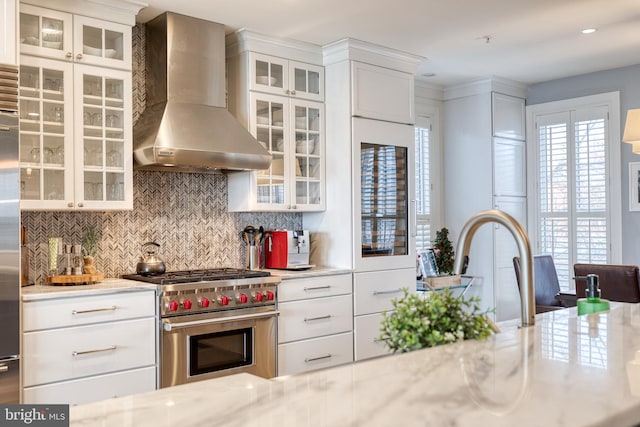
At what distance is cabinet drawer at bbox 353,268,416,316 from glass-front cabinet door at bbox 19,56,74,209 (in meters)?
2.07

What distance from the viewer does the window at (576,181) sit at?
5.36 metres

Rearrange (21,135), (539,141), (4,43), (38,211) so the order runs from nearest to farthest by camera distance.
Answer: (4,43), (21,135), (38,211), (539,141)

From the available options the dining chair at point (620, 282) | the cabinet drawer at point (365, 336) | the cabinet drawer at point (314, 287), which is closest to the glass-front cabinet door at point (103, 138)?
the cabinet drawer at point (314, 287)

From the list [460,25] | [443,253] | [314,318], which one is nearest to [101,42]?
[314,318]

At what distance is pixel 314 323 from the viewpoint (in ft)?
13.4

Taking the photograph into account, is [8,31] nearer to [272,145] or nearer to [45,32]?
[45,32]

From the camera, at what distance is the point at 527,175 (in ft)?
19.7

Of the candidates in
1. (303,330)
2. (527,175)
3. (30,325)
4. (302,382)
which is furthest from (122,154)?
(527,175)

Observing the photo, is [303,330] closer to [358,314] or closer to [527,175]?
[358,314]

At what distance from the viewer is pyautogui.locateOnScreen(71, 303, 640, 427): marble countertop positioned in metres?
0.84

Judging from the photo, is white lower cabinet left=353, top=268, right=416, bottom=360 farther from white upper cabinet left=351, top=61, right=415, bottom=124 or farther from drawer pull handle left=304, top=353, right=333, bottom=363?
white upper cabinet left=351, top=61, right=415, bottom=124

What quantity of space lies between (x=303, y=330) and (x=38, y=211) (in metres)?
1.79

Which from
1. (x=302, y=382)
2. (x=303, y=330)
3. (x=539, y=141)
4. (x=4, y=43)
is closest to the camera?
(x=302, y=382)

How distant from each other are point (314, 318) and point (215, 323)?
31.4 inches
